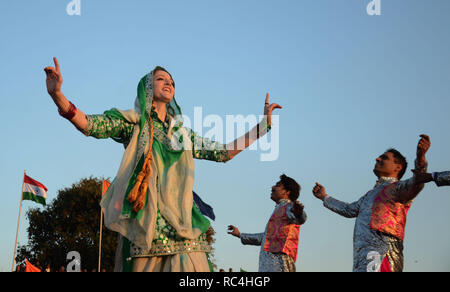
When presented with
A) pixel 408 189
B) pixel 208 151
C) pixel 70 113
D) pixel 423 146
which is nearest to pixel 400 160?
pixel 408 189

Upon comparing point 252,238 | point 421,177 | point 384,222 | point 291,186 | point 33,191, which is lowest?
point 384,222

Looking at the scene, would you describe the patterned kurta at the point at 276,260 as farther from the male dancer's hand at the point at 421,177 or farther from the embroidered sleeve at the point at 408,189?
the male dancer's hand at the point at 421,177

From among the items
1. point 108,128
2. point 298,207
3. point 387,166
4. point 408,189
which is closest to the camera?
point 108,128

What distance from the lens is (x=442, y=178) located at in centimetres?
584

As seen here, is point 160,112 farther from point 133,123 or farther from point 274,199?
point 274,199

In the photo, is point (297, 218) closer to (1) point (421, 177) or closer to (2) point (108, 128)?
(1) point (421, 177)

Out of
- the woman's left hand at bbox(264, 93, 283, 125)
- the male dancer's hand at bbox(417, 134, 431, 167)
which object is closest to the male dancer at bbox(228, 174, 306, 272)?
the male dancer's hand at bbox(417, 134, 431, 167)

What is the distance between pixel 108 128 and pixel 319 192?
3.78 metres

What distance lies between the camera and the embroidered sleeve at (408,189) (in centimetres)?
623
